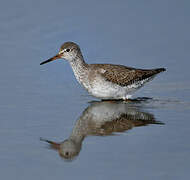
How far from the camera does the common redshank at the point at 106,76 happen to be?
1040 cm

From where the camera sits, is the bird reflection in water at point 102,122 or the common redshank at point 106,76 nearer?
the bird reflection in water at point 102,122

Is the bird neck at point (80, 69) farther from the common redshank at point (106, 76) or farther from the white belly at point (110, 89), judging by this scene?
the white belly at point (110, 89)

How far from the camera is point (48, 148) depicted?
7238 millimetres

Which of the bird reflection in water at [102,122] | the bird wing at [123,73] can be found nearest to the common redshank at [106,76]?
the bird wing at [123,73]

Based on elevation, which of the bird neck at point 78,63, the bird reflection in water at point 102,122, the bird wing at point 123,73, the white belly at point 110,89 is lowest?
the bird reflection in water at point 102,122

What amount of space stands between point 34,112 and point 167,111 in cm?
229

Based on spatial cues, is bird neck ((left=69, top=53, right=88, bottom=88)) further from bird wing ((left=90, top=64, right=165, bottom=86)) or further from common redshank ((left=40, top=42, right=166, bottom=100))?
bird wing ((left=90, top=64, right=165, bottom=86))

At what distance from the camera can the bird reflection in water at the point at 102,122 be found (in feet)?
24.1

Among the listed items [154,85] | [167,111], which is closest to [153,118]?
[167,111]

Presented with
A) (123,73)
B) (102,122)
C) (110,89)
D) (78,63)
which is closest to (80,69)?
(78,63)

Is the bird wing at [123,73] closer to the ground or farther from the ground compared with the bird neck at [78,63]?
closer to the ground

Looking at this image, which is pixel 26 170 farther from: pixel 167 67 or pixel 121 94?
pixel 167 67

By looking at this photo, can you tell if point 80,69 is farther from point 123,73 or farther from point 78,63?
point 123,73

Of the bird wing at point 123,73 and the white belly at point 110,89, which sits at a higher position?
the bird wing at point 123,73
